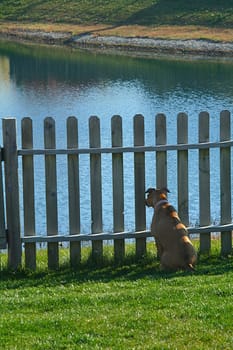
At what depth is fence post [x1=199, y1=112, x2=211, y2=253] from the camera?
34.0 ft

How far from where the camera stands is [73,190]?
404 inches

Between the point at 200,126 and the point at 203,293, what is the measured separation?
2.53 meters

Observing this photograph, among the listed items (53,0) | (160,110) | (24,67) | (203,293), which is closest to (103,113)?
(160,110)

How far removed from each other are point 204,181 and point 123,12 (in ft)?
182

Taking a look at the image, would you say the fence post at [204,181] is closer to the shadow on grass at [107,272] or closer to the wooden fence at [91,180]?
the wooden fence at [91,180]

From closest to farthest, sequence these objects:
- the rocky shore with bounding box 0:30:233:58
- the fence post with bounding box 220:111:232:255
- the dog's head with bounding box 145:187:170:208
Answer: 1. the dog's head with bounding box 145:187:170:208
2. the fence post with bounding box 220:111:232:255
3. the rocky shore with bounding box 0:30:233:58

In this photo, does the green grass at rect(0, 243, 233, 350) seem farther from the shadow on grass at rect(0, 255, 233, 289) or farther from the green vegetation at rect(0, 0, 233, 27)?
the green vegetation at rect(0, 0, 233, 27)

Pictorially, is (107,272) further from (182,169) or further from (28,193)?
(182,169)

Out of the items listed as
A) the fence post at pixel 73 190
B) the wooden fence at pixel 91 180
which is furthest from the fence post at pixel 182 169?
the fence post at pixel 73 190

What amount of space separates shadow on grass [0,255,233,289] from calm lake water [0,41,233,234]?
5829 mm

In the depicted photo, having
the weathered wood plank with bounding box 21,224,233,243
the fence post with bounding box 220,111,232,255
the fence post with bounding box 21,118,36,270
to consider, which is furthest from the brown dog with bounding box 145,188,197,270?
the fence post with bounding box 21,118,36,270

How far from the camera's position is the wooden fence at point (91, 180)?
→ 396 inches

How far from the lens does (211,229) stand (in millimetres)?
10633

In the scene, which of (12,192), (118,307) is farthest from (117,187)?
(118,307)
